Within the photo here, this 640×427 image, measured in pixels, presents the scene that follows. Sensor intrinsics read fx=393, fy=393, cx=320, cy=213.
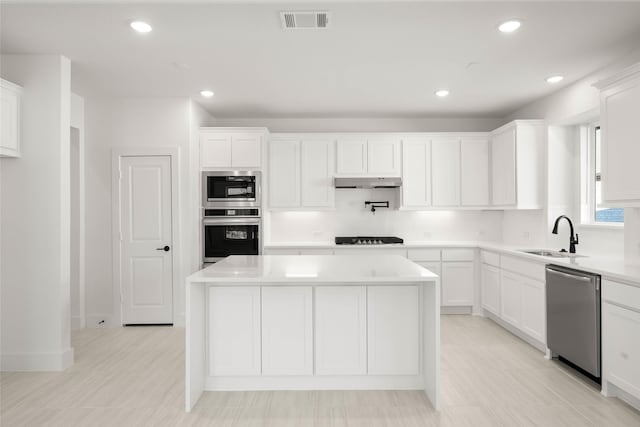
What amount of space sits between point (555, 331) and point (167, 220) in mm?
4288

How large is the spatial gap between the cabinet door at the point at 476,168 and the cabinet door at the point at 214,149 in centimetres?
324

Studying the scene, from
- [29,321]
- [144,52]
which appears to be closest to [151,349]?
[29,321]

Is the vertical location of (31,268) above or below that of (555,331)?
above

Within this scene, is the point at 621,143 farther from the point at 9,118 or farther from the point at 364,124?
the point at 9,118

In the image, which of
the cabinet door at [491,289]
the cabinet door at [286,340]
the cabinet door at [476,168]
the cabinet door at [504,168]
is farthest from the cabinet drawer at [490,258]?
Answer: the cabinet door at [286,340]

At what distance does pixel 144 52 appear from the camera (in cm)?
338

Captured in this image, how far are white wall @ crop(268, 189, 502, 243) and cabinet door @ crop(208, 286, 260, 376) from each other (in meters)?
2.87

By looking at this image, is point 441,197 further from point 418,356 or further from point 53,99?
point 53,99

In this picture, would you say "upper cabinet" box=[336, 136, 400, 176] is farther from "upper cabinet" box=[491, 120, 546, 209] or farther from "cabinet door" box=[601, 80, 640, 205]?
"cabinet door" box=[601, 80, 640, 205]

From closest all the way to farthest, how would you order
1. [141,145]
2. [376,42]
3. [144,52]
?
[376,42] < [144,52] < [141,145]

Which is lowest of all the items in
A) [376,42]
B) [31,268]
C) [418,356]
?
[418,356]

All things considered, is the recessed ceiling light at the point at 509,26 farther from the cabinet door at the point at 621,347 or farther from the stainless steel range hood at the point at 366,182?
the stainless steel range hood at the point at 366,182

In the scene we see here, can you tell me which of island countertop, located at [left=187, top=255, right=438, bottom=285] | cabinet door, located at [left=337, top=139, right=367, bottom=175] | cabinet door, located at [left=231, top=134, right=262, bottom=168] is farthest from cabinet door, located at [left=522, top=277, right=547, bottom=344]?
cabinet door, located at [left=231, top=134, right=262, bottom=168]

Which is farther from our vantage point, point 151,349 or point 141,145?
point 141,145
